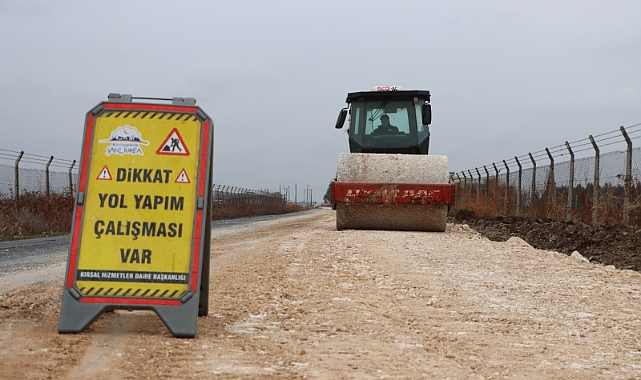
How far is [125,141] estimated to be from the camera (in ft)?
17.7

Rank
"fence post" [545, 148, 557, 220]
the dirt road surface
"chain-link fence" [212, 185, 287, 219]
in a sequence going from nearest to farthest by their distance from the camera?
the dirt road surface, "fence post" [545, 148, 557, 220], "chain-link fence" [212, 185, 287, 219]

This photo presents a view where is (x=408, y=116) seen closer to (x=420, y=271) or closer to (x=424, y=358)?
(x=420, y=271)

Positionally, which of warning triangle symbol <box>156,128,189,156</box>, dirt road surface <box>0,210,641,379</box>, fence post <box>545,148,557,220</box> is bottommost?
dirt road surface <box>0,210,641,379</box>

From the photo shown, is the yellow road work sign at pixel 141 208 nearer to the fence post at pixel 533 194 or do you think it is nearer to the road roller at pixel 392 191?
the road roller at pixel 392 191

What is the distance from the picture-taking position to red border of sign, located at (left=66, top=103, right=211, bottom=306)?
5094 mm

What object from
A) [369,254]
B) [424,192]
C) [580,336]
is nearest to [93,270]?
[580,336]

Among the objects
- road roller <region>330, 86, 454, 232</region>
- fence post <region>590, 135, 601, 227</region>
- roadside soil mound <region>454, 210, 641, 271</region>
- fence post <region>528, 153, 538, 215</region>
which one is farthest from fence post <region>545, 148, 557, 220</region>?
road roller <region>330, 86, 454, 232</region>

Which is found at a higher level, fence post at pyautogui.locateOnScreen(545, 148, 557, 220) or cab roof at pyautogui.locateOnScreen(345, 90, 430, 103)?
cab roof at pyautogui.locateOnScreen(345, 90, 430, 103)

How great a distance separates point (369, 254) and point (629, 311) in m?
4.59

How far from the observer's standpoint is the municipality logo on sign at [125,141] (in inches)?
212

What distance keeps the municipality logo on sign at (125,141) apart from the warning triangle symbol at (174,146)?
118 millimetres

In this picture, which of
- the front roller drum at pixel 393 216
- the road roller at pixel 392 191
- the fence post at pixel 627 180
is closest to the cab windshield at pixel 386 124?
the road roller at pixel 392 191

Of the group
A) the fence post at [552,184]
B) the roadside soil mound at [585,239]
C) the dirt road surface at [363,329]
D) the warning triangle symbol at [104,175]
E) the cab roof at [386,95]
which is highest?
the cab roof at [386,95]

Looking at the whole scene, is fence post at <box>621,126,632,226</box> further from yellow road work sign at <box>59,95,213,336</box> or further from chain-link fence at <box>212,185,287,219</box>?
chain-link fence at <box>212,185,287,219</box>
